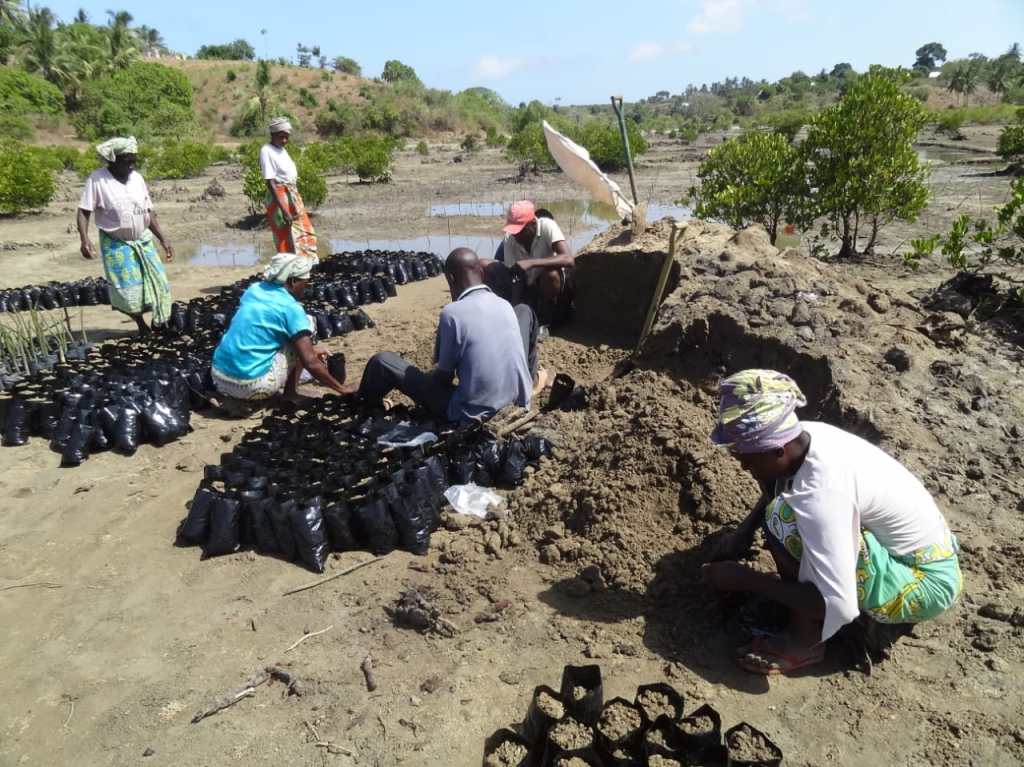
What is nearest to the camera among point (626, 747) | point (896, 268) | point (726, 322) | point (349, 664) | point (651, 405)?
point (626, 747)

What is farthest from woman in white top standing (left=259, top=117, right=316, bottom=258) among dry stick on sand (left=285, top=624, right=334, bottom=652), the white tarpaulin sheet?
dry stick on sand (left=285, top=624, right=334, bottom=652)

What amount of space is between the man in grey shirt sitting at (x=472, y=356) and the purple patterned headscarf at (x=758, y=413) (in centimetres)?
187

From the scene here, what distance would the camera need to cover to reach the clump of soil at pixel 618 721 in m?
2.38

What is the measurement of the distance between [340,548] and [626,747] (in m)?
1.83

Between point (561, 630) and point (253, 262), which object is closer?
point (561, 630)

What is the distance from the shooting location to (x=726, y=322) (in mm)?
4469

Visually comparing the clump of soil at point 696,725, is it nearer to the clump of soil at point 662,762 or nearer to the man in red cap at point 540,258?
the clump of soil at point 662,762

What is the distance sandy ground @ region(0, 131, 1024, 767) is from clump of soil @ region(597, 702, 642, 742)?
21 centimetres

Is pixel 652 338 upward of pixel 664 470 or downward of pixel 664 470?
upward

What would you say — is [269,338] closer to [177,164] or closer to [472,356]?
[472,356]

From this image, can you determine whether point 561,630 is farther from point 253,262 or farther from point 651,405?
point 253,262

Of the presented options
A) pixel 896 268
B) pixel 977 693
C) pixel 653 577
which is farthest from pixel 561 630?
pixel 896 268

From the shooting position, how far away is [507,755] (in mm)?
2359

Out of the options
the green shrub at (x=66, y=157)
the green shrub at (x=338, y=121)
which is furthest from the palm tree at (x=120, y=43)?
the green shrub at (x=66, y=157)
